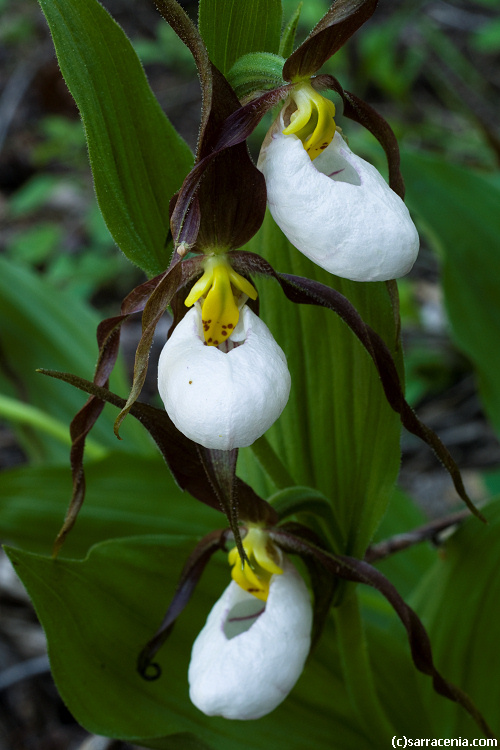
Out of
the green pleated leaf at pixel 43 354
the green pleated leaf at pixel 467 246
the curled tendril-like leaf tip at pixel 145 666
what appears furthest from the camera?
the green pleated leaf at pixel 43 354

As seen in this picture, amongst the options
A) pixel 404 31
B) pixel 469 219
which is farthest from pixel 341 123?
pixel 469 219

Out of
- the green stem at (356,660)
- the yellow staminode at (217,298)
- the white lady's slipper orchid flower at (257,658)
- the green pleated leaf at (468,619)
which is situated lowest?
the green pleated leaf at (468,619)

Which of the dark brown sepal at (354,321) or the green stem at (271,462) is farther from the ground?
the dark brown sepal at (354,321)

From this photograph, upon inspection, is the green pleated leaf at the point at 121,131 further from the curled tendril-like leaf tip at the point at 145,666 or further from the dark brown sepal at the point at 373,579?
the curled tendril-like leaf tip at the point at 145,666

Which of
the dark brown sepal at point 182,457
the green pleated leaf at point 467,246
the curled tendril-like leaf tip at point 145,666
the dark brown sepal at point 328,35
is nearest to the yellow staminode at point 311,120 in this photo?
the dark brown sepal at point 328,35

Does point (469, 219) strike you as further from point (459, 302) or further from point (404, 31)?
point (404, 31)

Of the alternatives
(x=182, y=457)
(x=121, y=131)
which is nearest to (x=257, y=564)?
(x=182, y=457)
